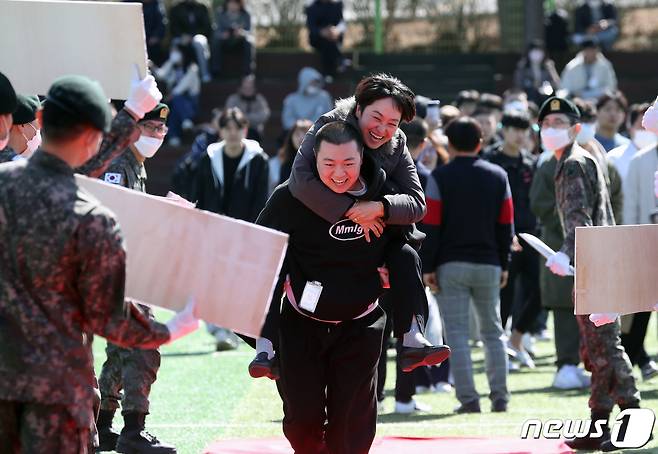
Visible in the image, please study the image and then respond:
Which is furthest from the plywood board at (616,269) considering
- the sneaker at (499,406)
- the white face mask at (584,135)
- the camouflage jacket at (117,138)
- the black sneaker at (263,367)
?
the white face mask at (584,135)

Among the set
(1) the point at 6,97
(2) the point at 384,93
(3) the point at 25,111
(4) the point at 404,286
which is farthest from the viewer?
(3) the point at 25,111

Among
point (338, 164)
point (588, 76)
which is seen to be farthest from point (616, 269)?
point (588, 76)

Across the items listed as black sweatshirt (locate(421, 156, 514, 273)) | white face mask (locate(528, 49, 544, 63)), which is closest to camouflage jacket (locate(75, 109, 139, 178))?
black sweatshirt (locate(421, 156, 514, 273))

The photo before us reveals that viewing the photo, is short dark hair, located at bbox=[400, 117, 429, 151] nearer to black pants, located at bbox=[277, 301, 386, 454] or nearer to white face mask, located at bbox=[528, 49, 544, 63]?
black pants, located at bbox=[277, 301, 386, 454]

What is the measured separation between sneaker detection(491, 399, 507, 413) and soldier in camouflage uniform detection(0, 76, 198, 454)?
5.34 metres

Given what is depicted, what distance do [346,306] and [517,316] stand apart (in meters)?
6.82

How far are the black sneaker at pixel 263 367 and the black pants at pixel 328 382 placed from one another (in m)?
0.08

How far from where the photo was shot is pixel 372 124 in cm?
607

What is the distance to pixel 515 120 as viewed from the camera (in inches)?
456

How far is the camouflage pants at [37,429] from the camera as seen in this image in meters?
4.55

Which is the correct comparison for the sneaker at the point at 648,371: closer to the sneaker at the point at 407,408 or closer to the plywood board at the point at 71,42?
the sneaker at the point at 407,408

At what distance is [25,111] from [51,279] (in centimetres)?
237

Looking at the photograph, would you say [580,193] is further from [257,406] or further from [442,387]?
[442,387]

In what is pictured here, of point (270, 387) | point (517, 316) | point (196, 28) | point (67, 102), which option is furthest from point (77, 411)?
point (196, 28)
